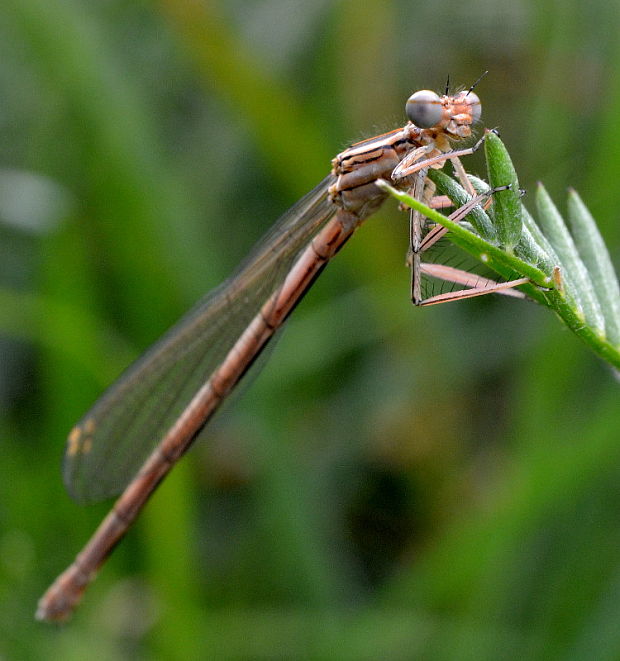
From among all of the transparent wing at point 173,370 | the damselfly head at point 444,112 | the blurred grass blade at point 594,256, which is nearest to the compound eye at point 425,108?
the damselfly head at point 444,112

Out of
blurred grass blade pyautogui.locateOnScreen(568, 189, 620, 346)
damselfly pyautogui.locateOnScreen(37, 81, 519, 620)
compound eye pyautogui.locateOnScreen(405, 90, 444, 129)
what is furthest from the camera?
damselfly pyautogui.locateOnScreen(37, 81, 519, 620)

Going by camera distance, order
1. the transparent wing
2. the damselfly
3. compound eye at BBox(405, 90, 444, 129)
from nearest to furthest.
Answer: compound eye at BBox(405, 90, 444, 129)
the damselfly
the transparent wing

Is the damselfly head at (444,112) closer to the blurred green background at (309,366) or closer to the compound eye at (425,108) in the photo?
the compound eye at (425,108)

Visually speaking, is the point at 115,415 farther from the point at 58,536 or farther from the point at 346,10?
the point at 346,10

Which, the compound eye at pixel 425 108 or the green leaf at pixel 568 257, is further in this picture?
the compound eye at pixel 425 108

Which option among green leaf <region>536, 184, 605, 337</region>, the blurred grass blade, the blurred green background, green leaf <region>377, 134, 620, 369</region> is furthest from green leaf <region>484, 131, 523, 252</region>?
the blurred green background

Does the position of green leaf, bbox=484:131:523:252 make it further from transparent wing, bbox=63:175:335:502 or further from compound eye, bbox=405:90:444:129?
transparent wing, bbox=63:175:335:502

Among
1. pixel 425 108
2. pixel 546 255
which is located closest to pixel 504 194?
pixel 546 255
